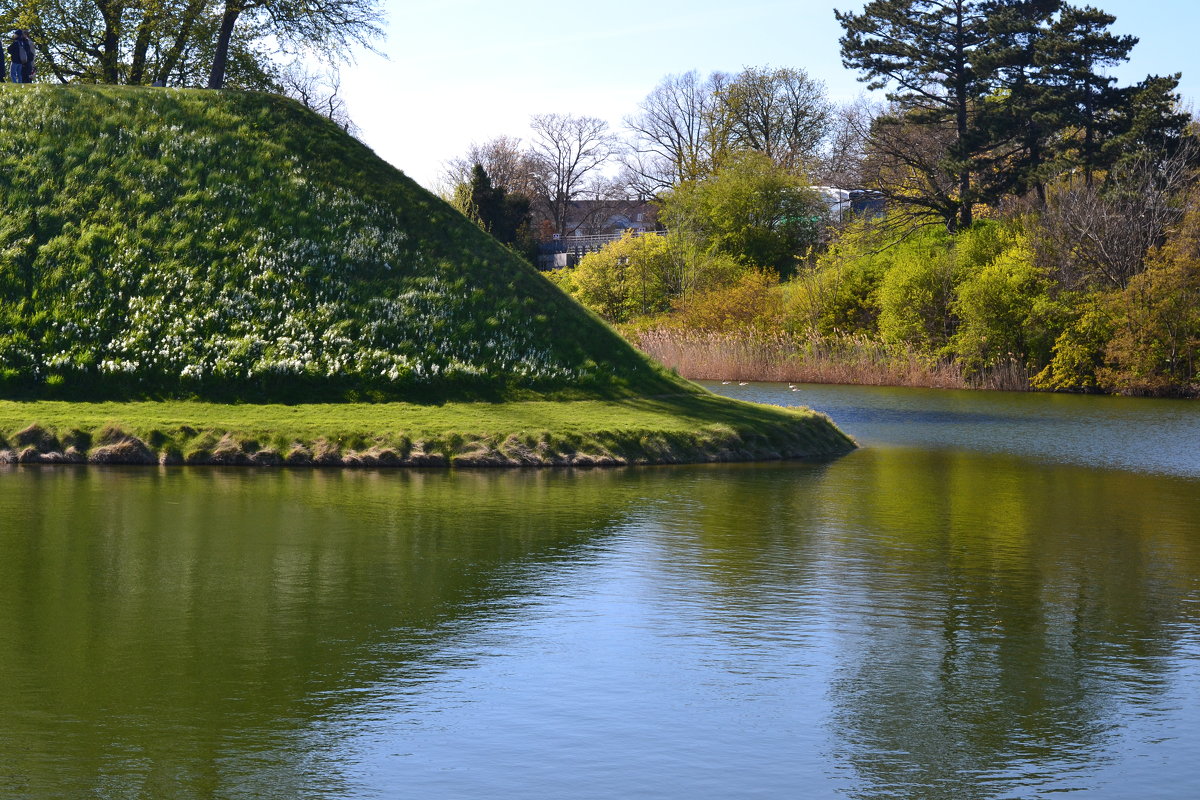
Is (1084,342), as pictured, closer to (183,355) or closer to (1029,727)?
(183,355)

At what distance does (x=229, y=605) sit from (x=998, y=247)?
164 ft

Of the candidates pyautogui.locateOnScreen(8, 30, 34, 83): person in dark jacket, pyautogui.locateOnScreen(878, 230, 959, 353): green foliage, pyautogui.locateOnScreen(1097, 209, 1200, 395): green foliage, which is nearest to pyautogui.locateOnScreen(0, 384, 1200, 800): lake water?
pyautogui.locateOnScreen(8, 30, 34, 83): person in dark jacket

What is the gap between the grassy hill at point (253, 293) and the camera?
27438 millimetres

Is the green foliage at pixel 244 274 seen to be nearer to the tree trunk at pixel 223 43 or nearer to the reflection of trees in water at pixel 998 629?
the tree trunk at pixel 223 43

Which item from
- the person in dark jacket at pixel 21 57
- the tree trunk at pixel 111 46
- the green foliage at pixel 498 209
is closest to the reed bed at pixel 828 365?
the tree trunk at pixel 111 46

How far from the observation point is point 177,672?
973 cm

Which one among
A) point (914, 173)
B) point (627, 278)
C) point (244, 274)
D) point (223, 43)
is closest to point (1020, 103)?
point (914, 173)

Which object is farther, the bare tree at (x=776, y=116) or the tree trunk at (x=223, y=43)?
the bare tree at (x=776, y=116)

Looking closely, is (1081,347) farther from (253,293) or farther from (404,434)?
(404,434)

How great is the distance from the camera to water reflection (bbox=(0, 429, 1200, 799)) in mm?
7938

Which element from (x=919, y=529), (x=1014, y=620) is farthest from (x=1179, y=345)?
(x=1014, y=620)

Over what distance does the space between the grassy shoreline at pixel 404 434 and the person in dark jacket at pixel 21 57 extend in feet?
51.6

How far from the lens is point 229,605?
1203cm

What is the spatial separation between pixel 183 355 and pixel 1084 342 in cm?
3529
